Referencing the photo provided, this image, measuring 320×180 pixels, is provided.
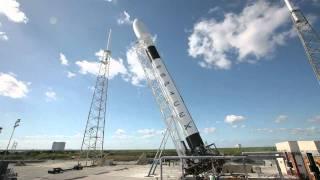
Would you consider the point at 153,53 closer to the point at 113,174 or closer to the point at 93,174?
the point at 113,174

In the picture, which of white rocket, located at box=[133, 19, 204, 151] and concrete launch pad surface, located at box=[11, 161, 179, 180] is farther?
concrete launch pad surface, located at box=[11, 161, 179, 180]

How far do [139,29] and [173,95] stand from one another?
953 centimetres

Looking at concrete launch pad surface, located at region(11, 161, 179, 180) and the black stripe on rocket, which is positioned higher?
the black stripe on rocket

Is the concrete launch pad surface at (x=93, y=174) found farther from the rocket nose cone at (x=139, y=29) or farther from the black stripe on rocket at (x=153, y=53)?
the rocket nose cone at (x=139, y=29)

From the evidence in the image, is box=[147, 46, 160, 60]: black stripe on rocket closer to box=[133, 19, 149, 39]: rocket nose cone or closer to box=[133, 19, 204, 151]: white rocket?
box=[133, 19, 204, 151]: white rocket

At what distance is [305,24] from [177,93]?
105 ft

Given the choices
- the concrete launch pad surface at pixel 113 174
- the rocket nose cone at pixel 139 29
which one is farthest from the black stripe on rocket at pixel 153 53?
the concrete launch pad surface at pixel 113 174

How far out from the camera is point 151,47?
2431 cm

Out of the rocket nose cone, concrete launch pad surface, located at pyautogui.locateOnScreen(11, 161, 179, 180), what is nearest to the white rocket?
the rocket nose cone

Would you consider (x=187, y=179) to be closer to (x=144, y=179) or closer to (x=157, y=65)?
(x=144, y=179)

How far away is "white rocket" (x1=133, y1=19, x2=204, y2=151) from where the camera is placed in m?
19.3

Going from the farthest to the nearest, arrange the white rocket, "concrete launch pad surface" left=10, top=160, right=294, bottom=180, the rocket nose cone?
1. the rocket nose cone
2. "concrete launch pad surface" left=10, top=160, right=294, bottom=180
3. the white rocket

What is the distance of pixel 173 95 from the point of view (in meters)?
21.0

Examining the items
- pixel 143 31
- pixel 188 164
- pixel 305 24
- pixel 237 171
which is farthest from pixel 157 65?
pixel 305 24
